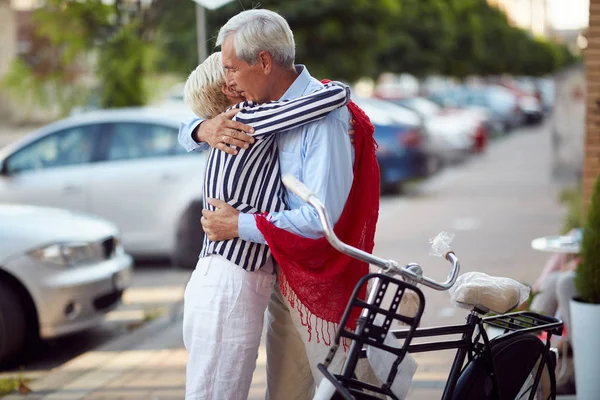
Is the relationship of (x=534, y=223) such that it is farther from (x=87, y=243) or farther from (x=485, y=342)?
(x=485, y=342)

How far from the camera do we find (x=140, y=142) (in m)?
9.79

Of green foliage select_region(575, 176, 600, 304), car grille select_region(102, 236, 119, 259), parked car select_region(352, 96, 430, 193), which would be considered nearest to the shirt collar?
green foliage select_region(575, 176, 600, 304)

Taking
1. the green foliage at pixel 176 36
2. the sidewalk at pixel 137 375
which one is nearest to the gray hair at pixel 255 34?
the sidewalk at pixel 137 375

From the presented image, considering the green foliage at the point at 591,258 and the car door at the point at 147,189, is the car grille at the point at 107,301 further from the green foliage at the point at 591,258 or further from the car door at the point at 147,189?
the green foliage at the point at 591,258

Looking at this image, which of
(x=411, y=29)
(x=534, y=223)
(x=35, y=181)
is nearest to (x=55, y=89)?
(x=35, y=181)

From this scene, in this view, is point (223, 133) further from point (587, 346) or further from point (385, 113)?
point (385, 113)

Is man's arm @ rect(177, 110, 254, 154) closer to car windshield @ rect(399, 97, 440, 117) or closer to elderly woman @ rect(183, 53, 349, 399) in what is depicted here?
elderly woman @ rect(183, 53, 349, 399)

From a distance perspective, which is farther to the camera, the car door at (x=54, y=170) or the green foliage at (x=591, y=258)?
the car door at (x=54, y=170)

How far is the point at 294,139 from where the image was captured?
307 cm

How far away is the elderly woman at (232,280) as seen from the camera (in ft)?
10.1

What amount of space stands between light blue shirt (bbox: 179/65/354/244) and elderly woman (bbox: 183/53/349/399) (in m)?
0.07

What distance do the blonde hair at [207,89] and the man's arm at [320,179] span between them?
0.42 meters

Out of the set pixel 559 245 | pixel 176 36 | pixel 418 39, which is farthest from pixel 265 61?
pixel 418 39

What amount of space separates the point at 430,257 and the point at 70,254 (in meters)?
4.67
